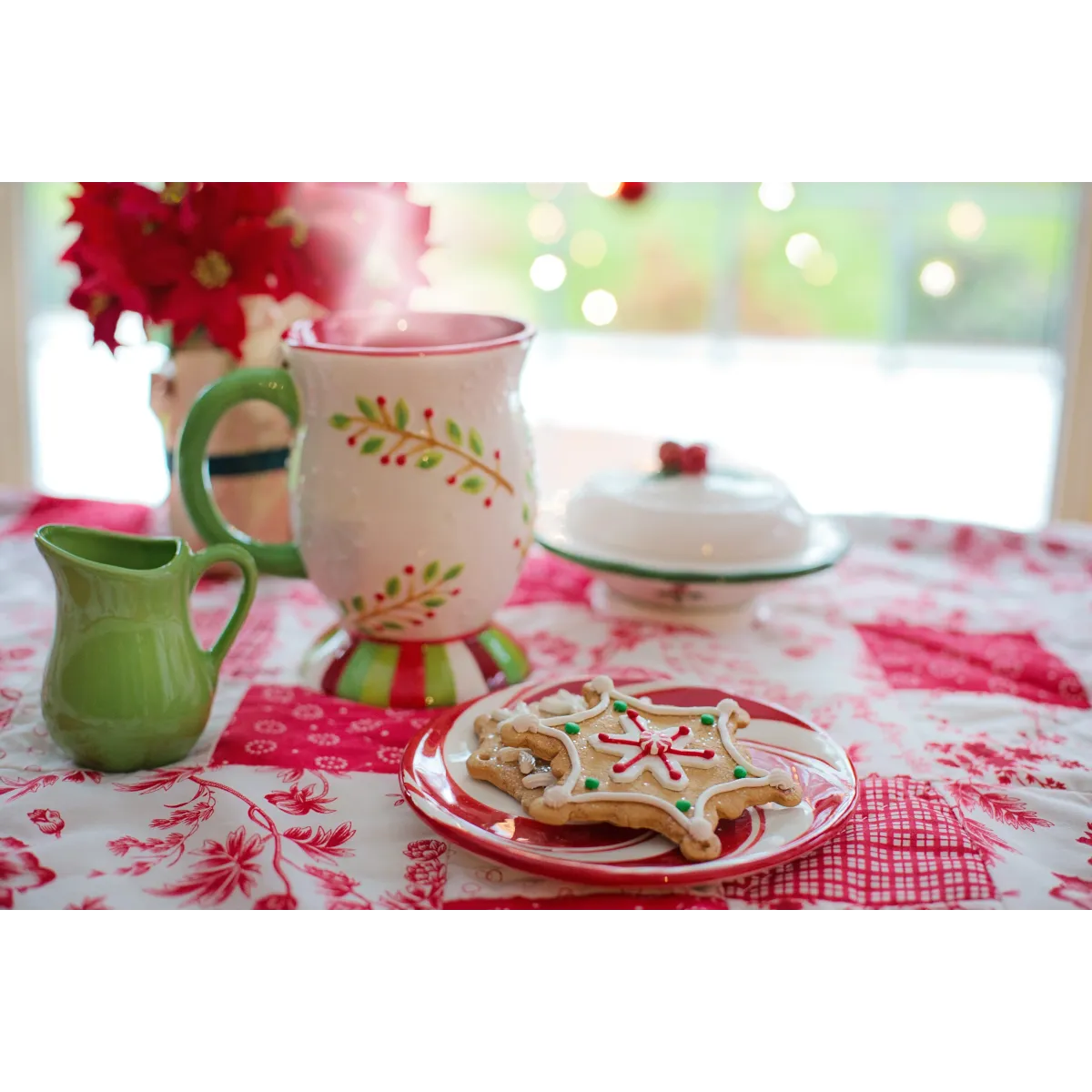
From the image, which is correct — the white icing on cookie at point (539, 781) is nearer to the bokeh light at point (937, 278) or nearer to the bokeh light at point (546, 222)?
the bokeh light at point (546, 222)

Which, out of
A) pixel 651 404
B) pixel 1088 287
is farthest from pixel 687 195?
pixel 1088 287

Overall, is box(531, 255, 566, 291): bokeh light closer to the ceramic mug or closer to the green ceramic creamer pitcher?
the ceramic mug

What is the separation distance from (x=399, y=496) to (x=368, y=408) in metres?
0.06

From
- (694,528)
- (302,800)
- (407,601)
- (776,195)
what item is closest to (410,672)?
(407,601)

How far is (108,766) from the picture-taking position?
2.25 ft

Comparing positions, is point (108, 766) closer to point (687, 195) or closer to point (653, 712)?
point (653, 712)

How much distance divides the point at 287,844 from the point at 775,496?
51 centimetres

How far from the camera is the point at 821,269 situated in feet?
13.8

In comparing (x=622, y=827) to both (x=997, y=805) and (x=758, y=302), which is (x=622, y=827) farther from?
(x=758, y=302)

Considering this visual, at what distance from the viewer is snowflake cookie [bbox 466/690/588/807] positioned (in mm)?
622

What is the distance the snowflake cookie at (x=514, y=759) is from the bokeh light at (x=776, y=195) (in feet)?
11.0

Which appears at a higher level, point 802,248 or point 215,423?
point 802,248

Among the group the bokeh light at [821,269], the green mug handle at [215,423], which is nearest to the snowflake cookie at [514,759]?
the green mug handle at [215,423]

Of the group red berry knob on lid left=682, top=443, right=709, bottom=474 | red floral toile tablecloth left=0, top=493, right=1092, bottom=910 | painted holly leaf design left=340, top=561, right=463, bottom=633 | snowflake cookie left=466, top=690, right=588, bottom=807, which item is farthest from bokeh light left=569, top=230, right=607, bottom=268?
snowflake cookie left=466, top=690, right=588, bottom=807
